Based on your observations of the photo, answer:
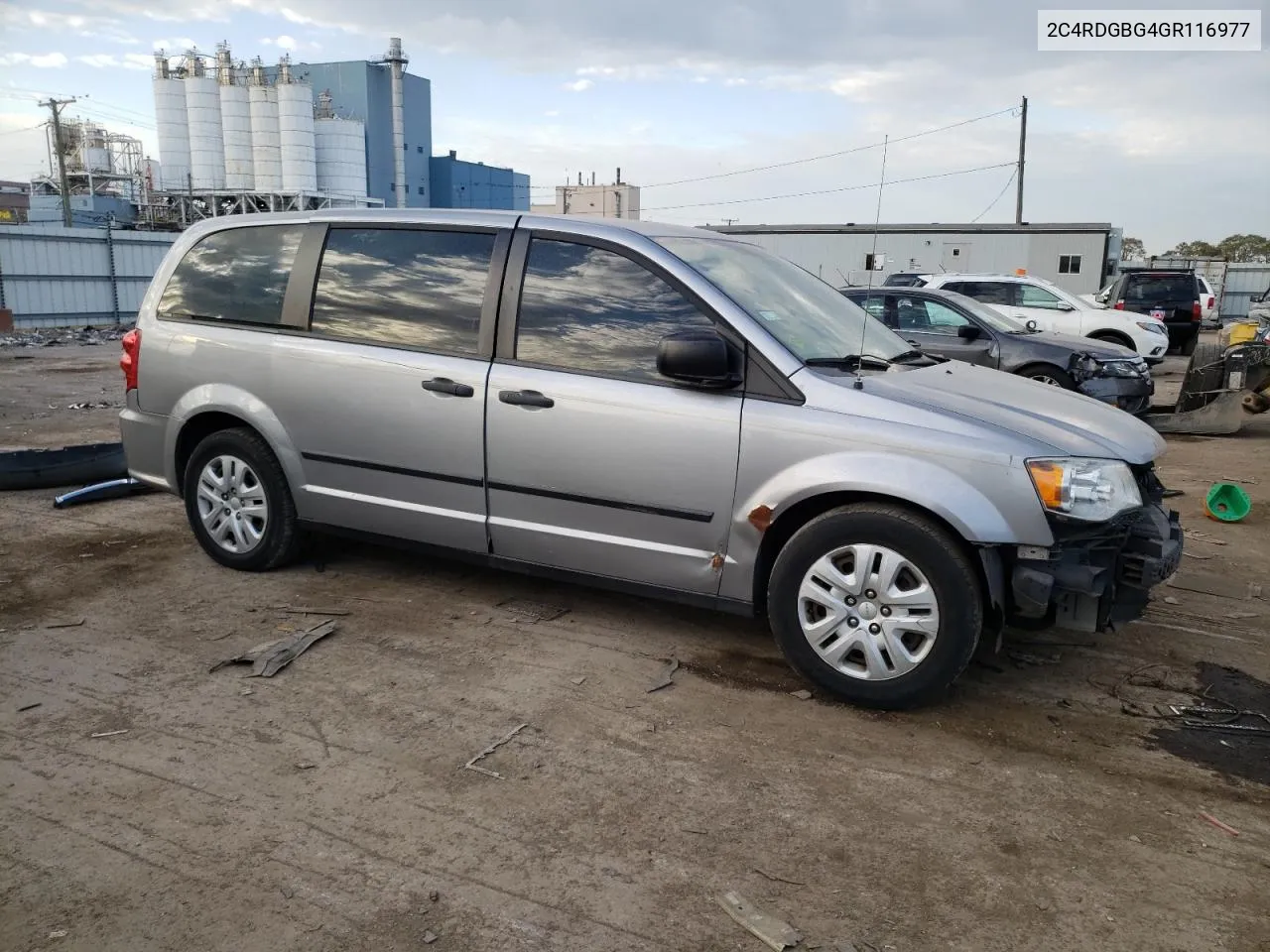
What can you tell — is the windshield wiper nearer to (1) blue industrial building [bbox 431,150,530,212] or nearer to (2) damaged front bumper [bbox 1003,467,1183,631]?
(2) damaged front bumper [bbox 1003,467,1183,631]

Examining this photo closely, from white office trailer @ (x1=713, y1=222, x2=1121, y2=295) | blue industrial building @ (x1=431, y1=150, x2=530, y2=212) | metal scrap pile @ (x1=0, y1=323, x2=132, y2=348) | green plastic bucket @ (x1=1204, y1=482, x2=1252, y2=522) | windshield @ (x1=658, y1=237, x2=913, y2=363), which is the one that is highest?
blue industrial building @ (x1=431, y1=150, x2=530, y2=212)

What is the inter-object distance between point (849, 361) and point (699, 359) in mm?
780

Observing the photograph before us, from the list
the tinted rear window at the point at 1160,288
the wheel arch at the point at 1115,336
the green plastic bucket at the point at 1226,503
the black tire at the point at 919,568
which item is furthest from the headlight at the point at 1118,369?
the tinted rear window at the point at 1160,288

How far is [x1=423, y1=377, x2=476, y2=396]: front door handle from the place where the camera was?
14.4 ft

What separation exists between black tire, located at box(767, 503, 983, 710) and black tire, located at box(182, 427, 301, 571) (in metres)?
2.65

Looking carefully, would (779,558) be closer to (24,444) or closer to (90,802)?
(90,802)

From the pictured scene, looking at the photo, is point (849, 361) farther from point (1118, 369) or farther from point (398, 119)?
point (398, 119)

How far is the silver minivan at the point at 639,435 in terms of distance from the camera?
362 centimetres

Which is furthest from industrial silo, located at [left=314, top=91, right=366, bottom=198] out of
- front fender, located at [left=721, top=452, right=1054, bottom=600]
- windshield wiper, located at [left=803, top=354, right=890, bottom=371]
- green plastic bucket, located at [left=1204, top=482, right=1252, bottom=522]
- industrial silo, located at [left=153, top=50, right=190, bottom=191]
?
front fender, located at [left=721, top=452, right=1054, bottom=600]

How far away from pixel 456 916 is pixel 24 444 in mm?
8418

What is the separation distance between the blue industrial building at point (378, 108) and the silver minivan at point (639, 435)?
172 feet

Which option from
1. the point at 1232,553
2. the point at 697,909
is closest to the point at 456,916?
the point at 697,909

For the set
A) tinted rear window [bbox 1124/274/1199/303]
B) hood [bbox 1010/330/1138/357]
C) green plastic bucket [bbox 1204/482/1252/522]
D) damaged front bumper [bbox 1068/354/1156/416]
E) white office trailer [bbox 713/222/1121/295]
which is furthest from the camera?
white office trailer [bbox 713/222/1121/295]

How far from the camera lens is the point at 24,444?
29.6 ft
